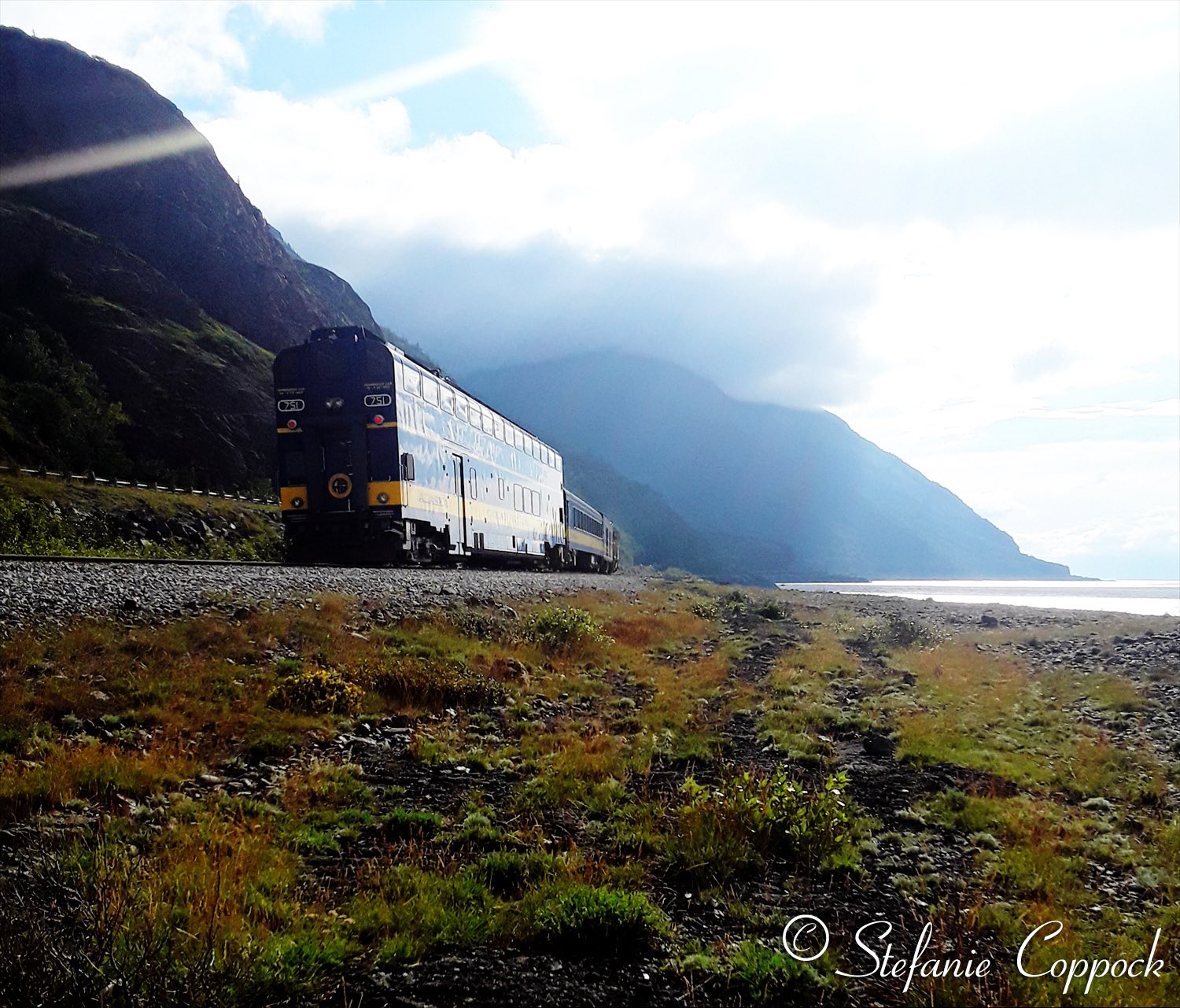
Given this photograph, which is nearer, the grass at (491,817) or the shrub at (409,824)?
the grass at (491,817)

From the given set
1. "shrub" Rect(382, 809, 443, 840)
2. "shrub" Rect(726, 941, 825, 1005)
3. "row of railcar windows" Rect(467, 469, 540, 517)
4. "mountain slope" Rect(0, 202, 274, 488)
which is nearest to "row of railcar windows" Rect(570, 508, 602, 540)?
"row of railcar windows" Rect(467, 469, 540, 517)

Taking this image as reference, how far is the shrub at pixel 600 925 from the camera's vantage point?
5066mm

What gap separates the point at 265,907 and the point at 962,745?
32.0ft

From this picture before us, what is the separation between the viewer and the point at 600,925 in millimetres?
5117

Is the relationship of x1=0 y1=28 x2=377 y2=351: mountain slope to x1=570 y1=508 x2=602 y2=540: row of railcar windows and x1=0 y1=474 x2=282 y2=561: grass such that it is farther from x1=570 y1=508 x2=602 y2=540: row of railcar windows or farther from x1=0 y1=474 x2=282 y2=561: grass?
x1=0 y1=474 x2=282 y2=561: grass

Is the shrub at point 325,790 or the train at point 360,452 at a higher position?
the train at point 360,452

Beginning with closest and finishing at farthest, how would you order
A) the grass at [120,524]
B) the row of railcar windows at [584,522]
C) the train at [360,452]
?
1. the train at [360,452]
2. the grass at [120,524]
3. the row of railcar windows at [584,522]

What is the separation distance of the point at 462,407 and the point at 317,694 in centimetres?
1907

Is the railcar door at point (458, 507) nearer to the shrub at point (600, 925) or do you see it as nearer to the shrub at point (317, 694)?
the shrub at point (317, 694)

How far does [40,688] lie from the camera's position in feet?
27.9

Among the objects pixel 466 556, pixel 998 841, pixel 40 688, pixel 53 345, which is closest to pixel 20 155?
pixel 53 345

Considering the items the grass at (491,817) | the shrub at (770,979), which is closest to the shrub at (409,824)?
the grass at (491,817)

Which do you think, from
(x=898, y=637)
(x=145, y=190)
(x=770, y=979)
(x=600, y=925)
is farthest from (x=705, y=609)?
(x=145, y=190)
